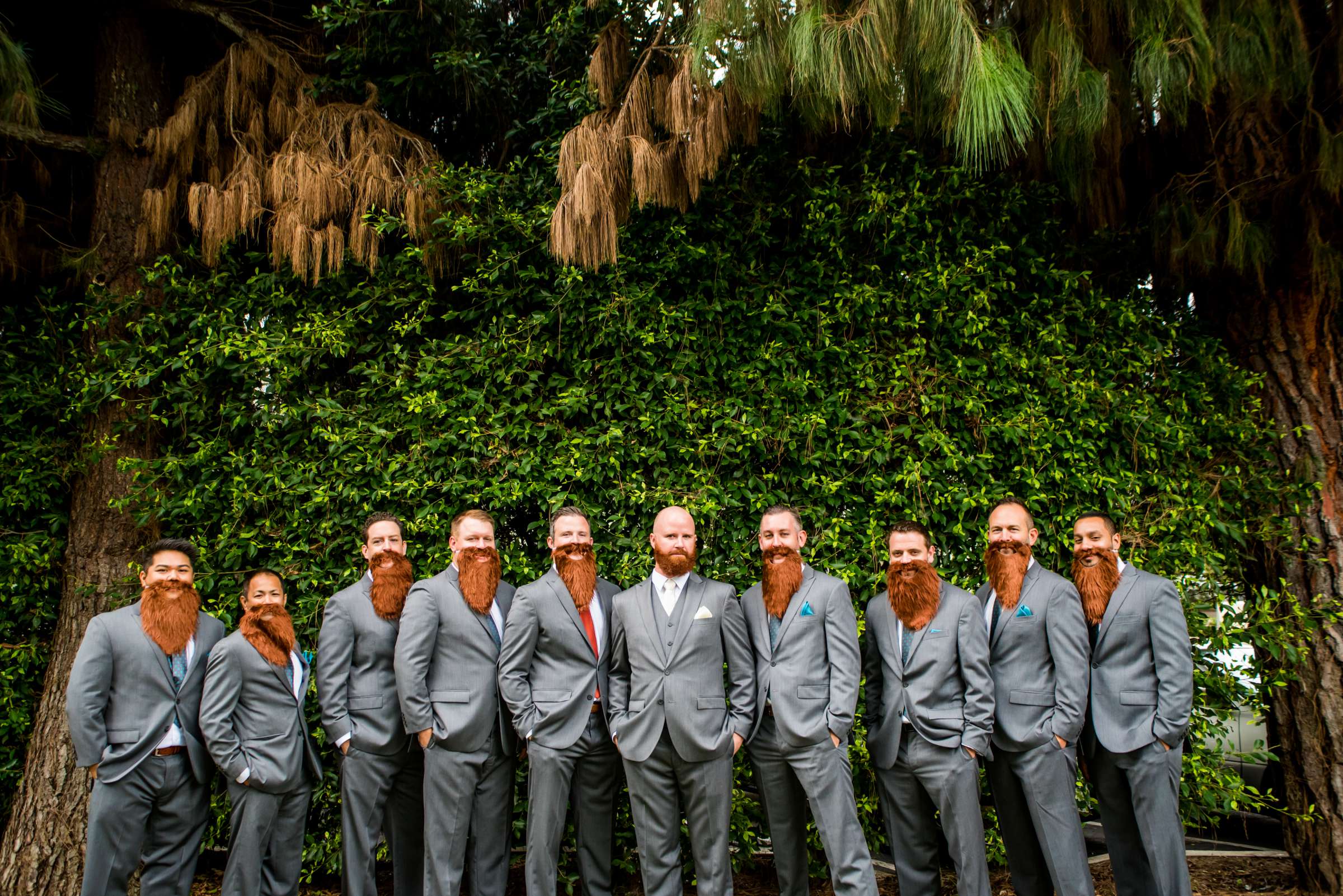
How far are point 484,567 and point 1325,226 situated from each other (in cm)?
531

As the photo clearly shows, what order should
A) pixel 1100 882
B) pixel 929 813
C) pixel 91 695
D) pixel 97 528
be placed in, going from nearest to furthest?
1. pixel 91 695
2. pixel 929 813
3. pixel 1100 882
4. pixel 97 528

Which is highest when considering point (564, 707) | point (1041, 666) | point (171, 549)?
point (171, 549)

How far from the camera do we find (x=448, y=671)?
4.26 metres

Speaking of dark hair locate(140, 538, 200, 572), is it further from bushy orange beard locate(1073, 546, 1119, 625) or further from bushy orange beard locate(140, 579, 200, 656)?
bushy orange beard locate(1073, 546, 1119, 625)

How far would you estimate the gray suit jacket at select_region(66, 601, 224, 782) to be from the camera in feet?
13.2

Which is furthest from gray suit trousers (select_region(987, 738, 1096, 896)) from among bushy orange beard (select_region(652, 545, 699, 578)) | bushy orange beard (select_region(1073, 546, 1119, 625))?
bushy orange beard (select_region(652, 545, 699, 578))

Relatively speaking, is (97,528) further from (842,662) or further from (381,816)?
(842,662)

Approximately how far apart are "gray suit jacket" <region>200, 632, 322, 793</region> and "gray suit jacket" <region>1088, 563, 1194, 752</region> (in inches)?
149

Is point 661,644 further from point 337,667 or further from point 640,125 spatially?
point 640,125

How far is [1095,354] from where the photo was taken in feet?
17.3

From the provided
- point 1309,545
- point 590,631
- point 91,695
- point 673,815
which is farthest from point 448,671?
point 1309,545

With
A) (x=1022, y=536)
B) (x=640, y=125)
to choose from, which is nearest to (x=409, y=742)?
(x=1022, y=536)

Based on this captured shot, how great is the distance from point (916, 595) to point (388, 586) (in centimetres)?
261

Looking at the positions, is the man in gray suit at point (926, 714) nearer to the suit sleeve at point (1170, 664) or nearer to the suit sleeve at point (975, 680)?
the suit sleeve at point (975, 680)
